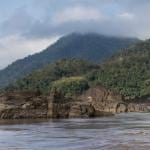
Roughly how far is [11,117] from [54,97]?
10.5m

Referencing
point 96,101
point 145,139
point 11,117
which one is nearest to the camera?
point 145,139

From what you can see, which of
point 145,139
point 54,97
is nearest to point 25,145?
point 145,139

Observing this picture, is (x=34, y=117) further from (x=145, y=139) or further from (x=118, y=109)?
(x=118, y=109)

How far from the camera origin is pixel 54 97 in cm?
8862

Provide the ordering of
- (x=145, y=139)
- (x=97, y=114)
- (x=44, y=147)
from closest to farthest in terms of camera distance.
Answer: (x=44, y=147)
(x=145, y=139)
(x=97, y=114)

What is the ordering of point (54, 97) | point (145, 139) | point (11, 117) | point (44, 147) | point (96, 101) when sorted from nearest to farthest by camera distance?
point (44, 147)
point (145, 139)
point (11, 117)
point (54, 97)
point (96, 101)

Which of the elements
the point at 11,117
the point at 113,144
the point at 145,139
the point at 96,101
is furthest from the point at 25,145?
the point at 96,101

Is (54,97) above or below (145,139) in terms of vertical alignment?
above

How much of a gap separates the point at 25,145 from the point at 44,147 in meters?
2.10

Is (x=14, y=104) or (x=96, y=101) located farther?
(x=96, y=101)

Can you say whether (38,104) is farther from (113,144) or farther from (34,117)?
(113,144)

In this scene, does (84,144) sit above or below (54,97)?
below

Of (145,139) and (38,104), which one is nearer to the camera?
(145,139)

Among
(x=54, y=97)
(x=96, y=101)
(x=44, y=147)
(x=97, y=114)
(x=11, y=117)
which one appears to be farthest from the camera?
(x=96, y=101)
